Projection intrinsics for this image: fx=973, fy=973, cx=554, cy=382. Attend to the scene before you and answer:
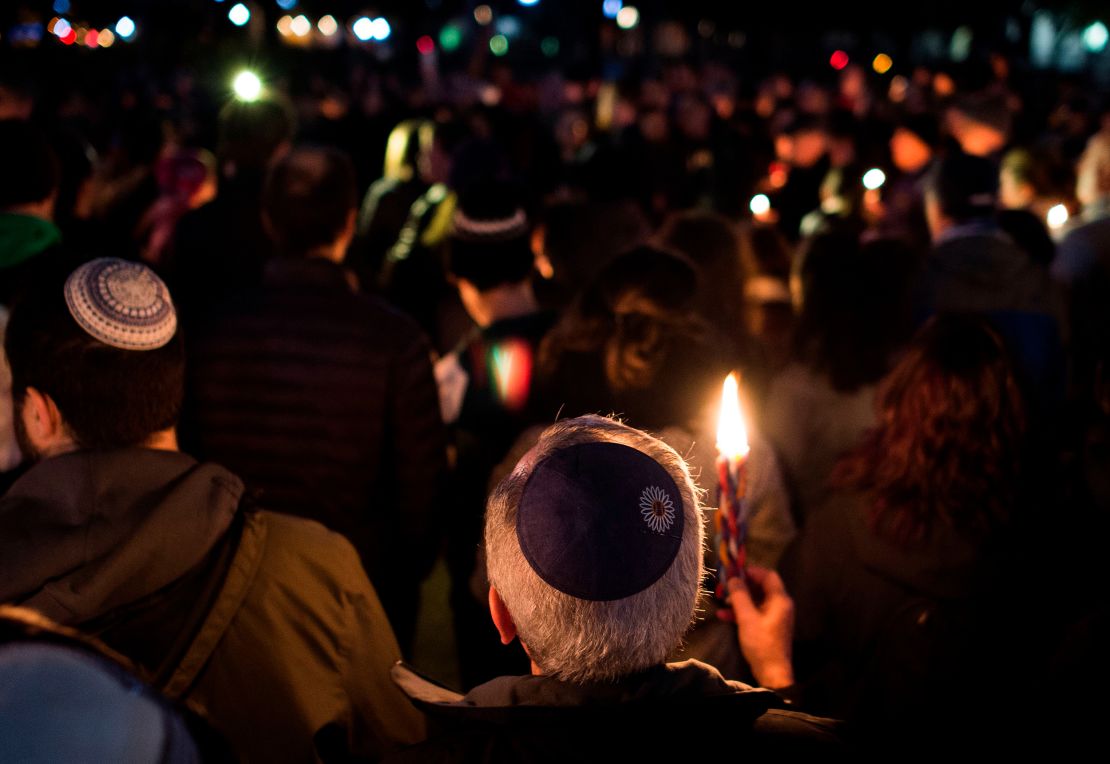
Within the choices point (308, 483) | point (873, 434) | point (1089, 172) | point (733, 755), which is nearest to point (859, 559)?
point (873, 434)

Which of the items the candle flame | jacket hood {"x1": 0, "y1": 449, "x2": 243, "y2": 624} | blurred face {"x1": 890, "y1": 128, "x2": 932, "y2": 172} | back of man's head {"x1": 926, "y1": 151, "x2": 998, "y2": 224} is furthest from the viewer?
blurred face {"x1": 890, "y1": 128, "x2": 932, "y2": 172}

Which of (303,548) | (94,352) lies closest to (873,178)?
(303,548)

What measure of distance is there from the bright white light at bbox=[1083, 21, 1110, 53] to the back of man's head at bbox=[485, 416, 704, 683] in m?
22.8

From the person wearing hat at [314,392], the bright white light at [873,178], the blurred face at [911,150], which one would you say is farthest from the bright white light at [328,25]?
the person wearing hat at [314,392]

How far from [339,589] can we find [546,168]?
20.5 ft

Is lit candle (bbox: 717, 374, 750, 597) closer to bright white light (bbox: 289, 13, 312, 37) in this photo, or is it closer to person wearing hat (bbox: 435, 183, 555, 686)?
person wearing hat (bbox: 435, 183, 555, 686)

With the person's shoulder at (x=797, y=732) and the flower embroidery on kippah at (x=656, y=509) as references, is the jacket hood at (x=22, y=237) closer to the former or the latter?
the flower embroidery on kippah at (x=656, y=509)

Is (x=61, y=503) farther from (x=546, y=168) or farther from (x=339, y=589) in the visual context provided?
(x=546, y=168)

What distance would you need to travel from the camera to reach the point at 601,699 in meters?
1.49

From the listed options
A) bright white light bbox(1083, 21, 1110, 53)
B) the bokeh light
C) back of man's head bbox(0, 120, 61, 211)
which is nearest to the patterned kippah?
back of man's head bbox(0, 120, 61, 211)

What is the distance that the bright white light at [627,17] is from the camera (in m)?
29.9

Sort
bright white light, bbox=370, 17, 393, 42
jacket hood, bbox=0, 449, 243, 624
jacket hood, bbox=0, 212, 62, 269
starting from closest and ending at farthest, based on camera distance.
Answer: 1. jacket hood, bbox=0, 449, 243, 624
2. jacket hood, bbox=0, 212, 62, 269
3. bright white light, bbox=370, 17, 393, 42

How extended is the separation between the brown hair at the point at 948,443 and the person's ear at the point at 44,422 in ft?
6.67

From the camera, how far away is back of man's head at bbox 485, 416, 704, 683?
1471 millimetres
